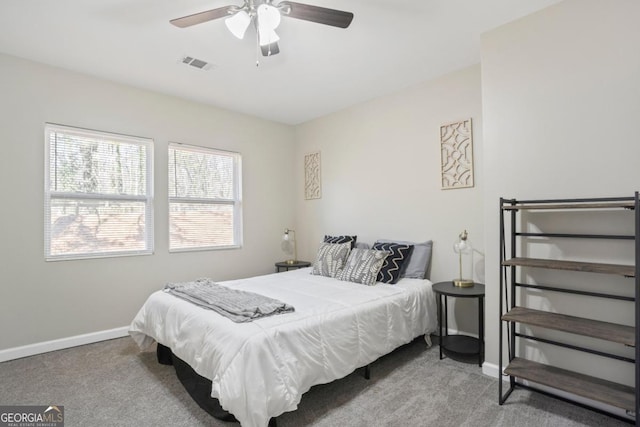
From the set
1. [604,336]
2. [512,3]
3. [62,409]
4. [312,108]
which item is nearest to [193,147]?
[312,108]

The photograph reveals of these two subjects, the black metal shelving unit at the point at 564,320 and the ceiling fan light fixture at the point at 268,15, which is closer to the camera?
the black metal shelving unit at the point at 564,320

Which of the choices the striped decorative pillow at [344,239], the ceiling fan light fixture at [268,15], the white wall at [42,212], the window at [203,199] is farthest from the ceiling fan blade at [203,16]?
the striped decorative pillow at [344,239]

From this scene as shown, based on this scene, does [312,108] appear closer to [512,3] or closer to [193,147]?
[193,147]

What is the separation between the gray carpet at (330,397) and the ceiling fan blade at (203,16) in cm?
244

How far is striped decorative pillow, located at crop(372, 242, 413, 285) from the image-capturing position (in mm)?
3168

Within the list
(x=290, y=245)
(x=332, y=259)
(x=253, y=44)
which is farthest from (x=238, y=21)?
(x=290, y=245)

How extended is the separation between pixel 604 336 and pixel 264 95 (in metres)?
3.65

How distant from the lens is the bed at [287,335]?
1.74 metres

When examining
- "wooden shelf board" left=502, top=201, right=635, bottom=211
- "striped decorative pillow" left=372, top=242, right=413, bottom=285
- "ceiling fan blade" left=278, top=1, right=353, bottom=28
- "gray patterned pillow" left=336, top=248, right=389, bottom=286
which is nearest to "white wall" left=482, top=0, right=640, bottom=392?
"wooden shelf board" left=502, top=201, right=635, bottom=211

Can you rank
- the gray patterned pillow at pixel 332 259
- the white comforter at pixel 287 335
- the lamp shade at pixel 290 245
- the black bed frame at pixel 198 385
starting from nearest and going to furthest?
the white comforter at pixel 287 335
the black bed frame at pixel 198 385
the gray patterned pillow at pixel 332 259
the lamp shade at pixel 290 245

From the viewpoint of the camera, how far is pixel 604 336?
70.6 inches

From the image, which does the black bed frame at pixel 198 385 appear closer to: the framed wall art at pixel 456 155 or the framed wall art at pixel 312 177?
the framed wall art at pixel 456 155

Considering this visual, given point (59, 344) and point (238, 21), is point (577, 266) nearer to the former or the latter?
point (238, 21)

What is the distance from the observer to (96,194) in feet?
11.0
